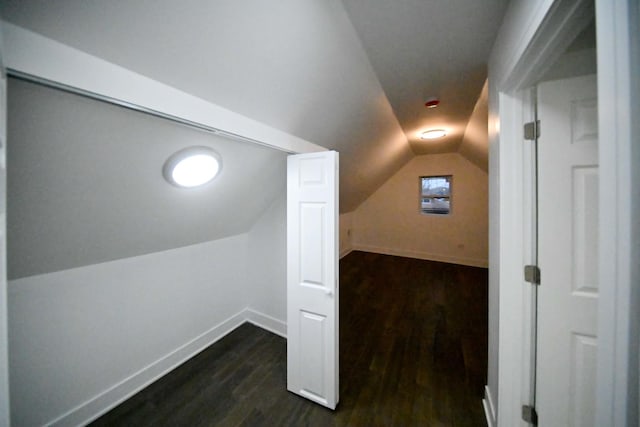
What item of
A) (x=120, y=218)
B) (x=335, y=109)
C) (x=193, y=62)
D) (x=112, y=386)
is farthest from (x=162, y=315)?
(x=335, y=109)

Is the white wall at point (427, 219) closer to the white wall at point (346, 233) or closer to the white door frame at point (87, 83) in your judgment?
the white wall at point (346, 233)

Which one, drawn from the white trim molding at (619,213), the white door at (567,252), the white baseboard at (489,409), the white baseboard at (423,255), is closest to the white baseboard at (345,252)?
the white baseboard at (423,255)

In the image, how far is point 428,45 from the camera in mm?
1376

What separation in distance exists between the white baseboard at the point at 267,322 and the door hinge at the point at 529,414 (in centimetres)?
196

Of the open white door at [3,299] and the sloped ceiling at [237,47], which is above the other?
the sloped ceiling at [237,47]

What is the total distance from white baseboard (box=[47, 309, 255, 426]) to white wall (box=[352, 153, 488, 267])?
3877mm

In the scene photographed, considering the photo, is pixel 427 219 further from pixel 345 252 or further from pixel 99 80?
pixel 99 80

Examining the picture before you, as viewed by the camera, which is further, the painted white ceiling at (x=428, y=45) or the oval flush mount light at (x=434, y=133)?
the oval flush mount light at (x=434, y=133)

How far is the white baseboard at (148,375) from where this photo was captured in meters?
1.45

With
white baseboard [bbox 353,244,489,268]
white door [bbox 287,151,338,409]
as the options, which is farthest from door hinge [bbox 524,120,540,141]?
white baseboard [bbox 353,244,489,268]

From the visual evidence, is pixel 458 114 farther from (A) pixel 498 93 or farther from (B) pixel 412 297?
(B) pixel 412 297

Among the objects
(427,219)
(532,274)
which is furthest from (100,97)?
(427,219)

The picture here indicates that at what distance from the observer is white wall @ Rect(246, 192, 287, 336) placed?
2.38 m

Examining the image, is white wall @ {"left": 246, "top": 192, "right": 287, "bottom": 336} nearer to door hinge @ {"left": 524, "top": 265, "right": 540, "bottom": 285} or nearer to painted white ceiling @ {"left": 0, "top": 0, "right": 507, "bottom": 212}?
painted white ceiling @ {"left": 0, "top": 0, "right": 507, "bottom": 212}
